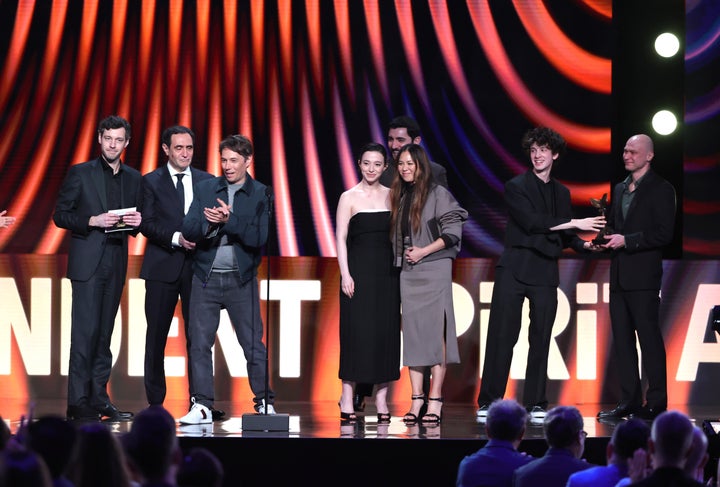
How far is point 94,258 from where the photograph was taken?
6535 mm

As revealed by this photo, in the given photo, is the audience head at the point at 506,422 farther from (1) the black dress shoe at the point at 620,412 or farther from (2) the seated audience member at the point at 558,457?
(1) the black dress shoe at the point at 620,412

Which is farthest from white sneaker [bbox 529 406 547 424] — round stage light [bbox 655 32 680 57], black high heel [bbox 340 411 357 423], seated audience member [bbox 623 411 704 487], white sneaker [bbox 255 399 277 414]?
seated audience member [bbox 623 411 704 487]

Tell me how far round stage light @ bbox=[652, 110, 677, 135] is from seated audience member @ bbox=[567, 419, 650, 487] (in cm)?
436

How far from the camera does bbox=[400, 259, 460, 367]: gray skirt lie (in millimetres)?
6602

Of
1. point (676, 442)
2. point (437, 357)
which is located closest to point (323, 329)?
point (437, 357)

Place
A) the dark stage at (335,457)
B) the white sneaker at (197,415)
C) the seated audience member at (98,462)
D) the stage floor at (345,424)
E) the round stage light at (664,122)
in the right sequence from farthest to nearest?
the round stage light at (664,122) < the white sneaker at (197,415) < the stage floor at (345,424) < the dark stage at (335,457) < the seated audience member at (98,462)

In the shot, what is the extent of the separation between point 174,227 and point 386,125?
2030 mm

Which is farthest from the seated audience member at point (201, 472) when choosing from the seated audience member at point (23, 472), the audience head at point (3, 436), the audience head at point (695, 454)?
the audience head at point (695, 454)

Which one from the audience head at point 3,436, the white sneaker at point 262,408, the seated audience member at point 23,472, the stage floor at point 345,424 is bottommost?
the stage floor at point 345,424

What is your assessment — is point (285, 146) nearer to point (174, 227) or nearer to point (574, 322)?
point (174, 227)

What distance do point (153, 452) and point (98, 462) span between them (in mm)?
197

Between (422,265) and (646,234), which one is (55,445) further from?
(646,234)

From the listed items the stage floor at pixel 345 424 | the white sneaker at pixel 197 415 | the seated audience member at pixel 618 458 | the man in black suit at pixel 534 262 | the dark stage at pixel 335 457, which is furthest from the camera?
the man in black suit at pixel 534 262

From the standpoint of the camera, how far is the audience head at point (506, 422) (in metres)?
4.23
